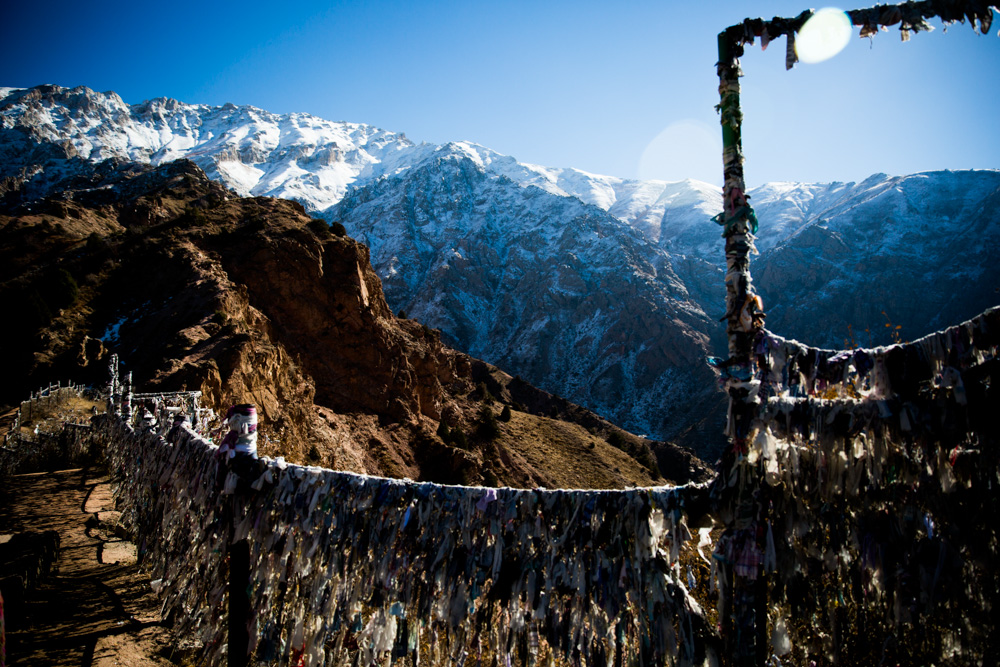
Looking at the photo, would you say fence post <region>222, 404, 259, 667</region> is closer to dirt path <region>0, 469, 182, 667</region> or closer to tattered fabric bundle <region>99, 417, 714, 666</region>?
tattered fabric bundle <region>99, 417, 714, 666</region>

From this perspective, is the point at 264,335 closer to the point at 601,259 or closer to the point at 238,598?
the point at 238,598

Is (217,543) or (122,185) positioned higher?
(122,185)

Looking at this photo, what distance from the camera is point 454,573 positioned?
3359 mm

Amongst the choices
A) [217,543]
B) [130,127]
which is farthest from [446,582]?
[130,127]

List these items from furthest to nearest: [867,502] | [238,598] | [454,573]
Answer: [238,598] < [454,573] < [867,502]

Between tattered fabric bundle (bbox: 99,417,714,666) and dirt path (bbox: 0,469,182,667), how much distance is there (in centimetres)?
111

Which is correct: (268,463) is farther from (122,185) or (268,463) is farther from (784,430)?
(122,185)

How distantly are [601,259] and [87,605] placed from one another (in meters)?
138

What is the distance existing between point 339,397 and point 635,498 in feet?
91.3

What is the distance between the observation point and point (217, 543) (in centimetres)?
411

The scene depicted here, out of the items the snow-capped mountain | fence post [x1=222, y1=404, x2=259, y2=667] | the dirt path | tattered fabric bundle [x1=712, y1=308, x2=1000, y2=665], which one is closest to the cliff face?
the dirt path

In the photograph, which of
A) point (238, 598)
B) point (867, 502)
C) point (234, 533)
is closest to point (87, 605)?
point (238, 598)

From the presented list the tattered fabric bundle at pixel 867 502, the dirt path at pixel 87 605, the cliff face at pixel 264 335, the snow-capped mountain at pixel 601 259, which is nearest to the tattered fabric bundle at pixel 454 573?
the tattered fabric bundle at pixel 867 502

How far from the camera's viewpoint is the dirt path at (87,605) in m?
4.26
